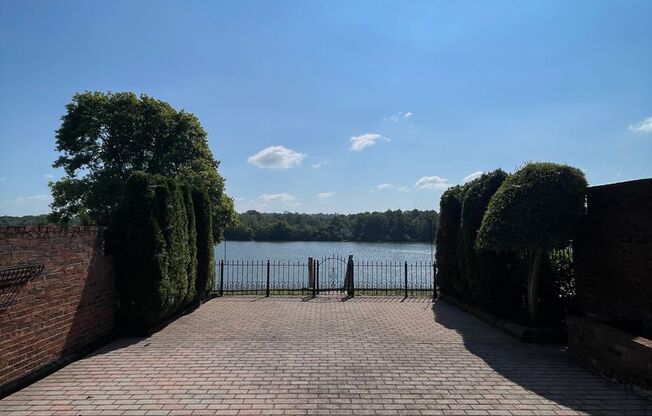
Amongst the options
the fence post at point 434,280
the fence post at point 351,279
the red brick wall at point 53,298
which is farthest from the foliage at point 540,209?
the red brick wall at point 53,298

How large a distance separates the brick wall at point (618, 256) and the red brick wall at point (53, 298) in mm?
7588

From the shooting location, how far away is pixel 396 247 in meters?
43.9

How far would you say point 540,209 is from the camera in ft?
21.5

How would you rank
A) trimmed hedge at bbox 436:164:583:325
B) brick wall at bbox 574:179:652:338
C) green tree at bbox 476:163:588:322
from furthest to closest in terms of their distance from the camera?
trimmed hedge at bbox 436:164:583:325, green tree at bbox 476:163:588:322, brick wall at bbox 574:179:652:338

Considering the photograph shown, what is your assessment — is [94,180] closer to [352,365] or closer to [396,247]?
[352,365]

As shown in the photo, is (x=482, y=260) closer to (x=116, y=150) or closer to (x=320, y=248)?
(x=116, y=150)

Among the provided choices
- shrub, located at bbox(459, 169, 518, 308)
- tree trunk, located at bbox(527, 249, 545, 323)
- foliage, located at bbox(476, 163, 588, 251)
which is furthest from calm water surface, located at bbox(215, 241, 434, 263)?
foliage, located at bbox(476, 163, 588, 251)

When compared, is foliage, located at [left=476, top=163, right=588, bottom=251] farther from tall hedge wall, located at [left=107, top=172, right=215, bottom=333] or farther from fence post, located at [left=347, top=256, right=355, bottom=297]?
tall hedge wall, located at [left=107, top=172, right=215, bottom=333]

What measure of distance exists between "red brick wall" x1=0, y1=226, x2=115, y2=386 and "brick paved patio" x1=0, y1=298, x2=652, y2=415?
339 mm

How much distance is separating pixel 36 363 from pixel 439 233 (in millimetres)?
10055

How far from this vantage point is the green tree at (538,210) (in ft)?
21.2

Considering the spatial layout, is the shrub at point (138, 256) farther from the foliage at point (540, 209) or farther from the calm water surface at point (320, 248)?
the calm water surface at point (320, 248)

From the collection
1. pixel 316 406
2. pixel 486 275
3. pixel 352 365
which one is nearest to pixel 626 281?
pixel 486 275

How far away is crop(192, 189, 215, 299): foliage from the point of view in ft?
35.3
